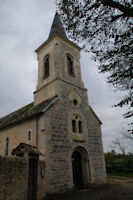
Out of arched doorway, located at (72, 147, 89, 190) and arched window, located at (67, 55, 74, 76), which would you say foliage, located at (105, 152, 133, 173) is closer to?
arched doorway, located at (72, 147, 89, 190)

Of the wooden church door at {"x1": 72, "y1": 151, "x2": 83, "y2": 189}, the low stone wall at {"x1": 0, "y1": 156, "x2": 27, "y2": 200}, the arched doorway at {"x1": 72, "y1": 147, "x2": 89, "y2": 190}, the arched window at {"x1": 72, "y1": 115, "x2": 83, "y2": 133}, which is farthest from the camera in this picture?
the arched window at {"x1": 72, "y1": 115, "x2": 83, "y2": 133}

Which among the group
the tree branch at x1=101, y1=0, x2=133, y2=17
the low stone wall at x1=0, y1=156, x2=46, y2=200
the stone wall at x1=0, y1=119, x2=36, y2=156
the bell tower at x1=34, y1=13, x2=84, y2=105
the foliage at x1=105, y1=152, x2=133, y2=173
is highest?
the bell tower at x1=34, y1=13, x2=84, y2=105

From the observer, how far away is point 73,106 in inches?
608

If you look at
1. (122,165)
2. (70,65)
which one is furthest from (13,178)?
(122,165)

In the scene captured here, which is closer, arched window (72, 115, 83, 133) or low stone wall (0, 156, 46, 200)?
low stone wall (0, 156, 46, 200)

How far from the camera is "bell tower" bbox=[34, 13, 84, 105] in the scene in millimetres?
15945

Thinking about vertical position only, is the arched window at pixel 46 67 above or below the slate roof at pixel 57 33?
below

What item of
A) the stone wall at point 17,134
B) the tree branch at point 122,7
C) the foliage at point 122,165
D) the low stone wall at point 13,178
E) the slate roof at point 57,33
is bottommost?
the foliage at point 122,165

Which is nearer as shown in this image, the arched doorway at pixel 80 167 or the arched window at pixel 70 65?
the arched doorway at pixel 80 167

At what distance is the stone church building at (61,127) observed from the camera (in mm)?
11703

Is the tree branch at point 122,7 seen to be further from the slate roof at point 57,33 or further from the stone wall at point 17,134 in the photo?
the slate roof at point 57,33

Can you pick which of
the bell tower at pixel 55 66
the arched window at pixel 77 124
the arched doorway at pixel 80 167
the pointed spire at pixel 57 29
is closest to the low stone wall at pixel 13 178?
the arched doorway at pixel 80 167

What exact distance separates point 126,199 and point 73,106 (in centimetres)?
871

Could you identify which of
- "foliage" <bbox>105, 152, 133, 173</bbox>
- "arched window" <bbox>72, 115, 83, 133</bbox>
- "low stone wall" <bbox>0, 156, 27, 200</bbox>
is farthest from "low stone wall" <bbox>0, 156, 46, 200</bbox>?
"foliage" <bbox>105, 152, 133, 173</bbox>
